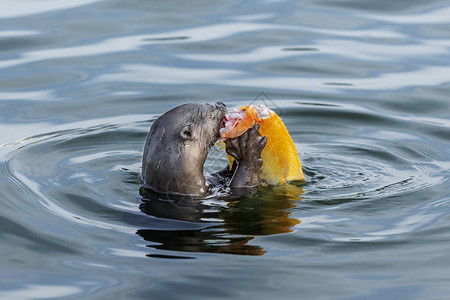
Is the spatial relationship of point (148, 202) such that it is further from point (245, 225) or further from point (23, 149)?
point (23, 149)

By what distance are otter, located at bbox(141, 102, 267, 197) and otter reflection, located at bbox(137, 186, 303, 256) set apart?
13cm

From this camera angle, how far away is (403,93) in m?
10.0

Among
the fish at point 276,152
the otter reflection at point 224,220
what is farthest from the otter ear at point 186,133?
the otter reflection at point 224,220

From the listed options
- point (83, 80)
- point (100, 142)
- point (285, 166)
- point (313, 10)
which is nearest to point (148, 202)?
point (285, 166)

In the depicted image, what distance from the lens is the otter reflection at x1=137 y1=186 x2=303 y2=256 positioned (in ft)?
19.3

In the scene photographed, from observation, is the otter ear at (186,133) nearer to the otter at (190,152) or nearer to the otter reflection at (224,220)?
the otter at (190,152)

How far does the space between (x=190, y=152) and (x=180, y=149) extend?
0.10 meters

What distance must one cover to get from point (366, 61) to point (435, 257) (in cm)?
606

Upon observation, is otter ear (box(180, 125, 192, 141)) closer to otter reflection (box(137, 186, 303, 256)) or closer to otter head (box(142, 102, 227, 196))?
otter head (box(142, 102, 227, 196))

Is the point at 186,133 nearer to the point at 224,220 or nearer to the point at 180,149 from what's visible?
the point at 180,149

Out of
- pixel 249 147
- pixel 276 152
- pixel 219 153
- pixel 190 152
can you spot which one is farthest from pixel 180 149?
pixel 219 153

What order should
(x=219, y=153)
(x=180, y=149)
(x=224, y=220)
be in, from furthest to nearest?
(x=219, y=153) < (x=180, y=149) < (x=224, y=220)

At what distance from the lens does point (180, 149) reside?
679cm

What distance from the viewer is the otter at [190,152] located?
6.79 m
